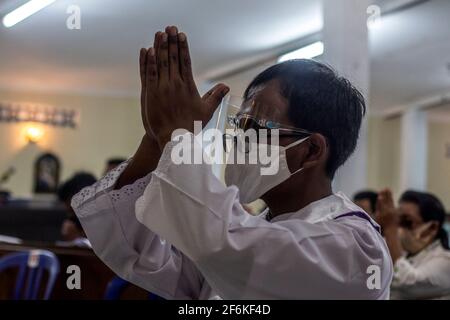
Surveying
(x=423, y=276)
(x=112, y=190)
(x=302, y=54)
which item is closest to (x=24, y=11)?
(x=423, y=276)

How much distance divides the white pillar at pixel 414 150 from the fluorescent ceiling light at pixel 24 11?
6.41 metres

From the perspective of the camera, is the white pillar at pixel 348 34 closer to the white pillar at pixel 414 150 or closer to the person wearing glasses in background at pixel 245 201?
the person wearing glasses in background at pixel 245 201

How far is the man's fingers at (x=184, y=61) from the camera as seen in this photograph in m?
0.87

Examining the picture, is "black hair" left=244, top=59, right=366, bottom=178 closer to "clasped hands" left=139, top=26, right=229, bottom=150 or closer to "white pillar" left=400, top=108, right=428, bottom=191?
"clasped hands" left=139, top=26, right=229, bottom=150

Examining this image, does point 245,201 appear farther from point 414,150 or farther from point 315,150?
point 414,150

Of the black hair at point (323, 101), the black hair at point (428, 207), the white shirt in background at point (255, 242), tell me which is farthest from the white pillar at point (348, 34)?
the white shirt in background at point (255, 242)

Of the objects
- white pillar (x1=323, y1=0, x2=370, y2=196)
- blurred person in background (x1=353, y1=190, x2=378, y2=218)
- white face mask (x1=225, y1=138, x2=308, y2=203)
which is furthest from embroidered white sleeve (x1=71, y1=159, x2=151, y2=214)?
blurred person in background (x1=353, y1=190, x2=378, y2=218)

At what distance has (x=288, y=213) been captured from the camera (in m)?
1.04

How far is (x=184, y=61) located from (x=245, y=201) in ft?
0.87

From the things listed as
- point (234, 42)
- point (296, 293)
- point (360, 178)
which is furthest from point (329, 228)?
point (234, 42)

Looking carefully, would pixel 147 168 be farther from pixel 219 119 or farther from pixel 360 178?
pixel 360 178

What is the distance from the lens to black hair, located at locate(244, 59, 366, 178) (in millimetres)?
992

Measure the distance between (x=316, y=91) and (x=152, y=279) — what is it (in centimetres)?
41

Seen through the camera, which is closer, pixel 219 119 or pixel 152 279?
pixel 219 119
